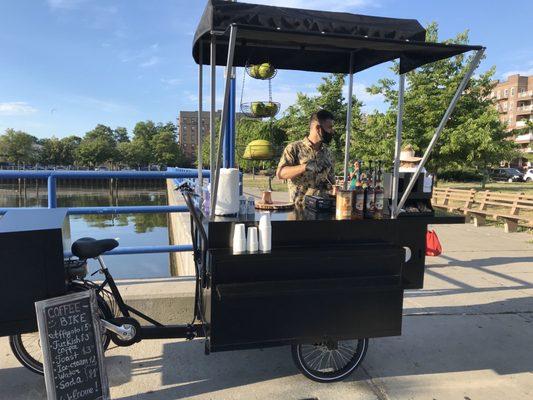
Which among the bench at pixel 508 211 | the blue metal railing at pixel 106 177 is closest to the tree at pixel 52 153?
the bench at pixel 508 211

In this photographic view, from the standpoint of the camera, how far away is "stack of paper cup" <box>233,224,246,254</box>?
2.62m

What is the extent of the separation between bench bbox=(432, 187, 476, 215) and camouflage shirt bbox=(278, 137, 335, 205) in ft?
29.6

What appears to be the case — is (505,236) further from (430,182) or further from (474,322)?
(430,182)

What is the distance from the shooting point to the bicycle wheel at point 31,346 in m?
2.93

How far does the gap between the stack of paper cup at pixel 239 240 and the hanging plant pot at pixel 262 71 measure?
2.03 metres

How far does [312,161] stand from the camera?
13.1 ft

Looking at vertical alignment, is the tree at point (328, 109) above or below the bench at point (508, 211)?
above

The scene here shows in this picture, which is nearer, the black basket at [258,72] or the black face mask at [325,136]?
the black face mask at [325,136]

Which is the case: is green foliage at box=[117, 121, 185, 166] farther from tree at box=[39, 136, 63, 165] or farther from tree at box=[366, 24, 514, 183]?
tree at box=[366, 24, 514, 183]

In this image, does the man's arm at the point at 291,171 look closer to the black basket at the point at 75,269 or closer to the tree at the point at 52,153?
the black basket at the point at 75,269

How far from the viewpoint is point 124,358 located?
11.1ft

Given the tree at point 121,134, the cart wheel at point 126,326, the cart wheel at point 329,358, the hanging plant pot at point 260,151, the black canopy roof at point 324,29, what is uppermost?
the tree at point 121,134

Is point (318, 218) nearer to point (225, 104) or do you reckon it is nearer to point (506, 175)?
point (225, 104)

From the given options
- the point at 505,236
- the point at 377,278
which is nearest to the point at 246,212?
the point at 377,278
